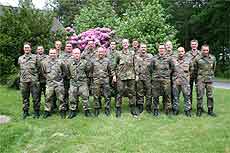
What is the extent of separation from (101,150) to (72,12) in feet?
130

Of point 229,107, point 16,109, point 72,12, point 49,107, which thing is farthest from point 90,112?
point 72,12

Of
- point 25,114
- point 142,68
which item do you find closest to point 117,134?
point 142,68

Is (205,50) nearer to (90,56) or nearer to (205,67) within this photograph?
(205,67)

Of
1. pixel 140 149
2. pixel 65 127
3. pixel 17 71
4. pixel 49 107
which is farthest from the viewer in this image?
pixel 17 71

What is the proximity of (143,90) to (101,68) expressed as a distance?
4.35ft

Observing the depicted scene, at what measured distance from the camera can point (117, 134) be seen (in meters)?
10.3

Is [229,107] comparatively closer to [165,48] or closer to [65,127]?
[165,48]

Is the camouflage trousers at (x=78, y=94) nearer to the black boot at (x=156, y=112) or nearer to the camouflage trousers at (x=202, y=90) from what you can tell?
the black boot at (x=156, y=112)

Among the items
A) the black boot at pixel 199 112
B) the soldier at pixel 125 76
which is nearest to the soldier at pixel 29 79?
the soldier at pixel 125 76

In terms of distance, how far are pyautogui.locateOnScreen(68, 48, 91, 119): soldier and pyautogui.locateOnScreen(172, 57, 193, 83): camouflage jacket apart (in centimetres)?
236

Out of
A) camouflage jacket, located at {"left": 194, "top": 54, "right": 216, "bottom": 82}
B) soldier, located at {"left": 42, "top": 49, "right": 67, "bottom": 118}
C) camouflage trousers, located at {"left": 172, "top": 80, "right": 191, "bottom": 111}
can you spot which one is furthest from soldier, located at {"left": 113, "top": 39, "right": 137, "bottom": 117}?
camouflage jacket, located at {"left": 194, "top": 54, "right": 216, "bottom": 82}

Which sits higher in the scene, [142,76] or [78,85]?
[142,76]

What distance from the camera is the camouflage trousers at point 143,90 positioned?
1238 cm

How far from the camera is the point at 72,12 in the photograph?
47.7m
